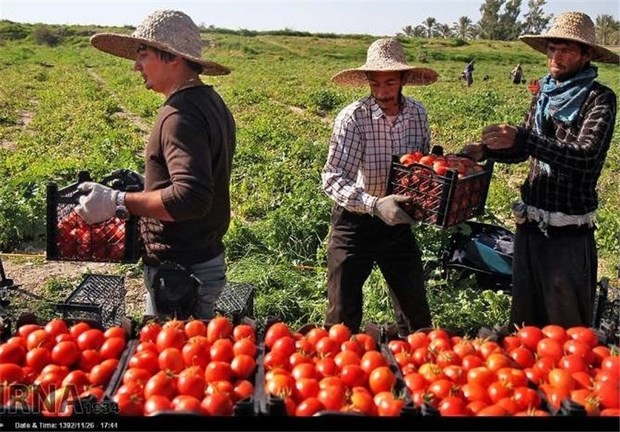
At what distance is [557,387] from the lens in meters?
2.15

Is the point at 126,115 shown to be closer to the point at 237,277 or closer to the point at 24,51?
the point at 237,277

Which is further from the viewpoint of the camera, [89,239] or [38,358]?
[89,239]

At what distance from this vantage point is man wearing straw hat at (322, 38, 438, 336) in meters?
3.42

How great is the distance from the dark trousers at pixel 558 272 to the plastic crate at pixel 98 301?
2.31 meters

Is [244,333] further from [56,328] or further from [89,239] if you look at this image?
[89,239]

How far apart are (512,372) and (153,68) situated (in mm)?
1901

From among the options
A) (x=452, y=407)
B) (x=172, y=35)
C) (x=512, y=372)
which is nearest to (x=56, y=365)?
(x=452, y=407)

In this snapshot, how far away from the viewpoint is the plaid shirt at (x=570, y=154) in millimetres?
3004

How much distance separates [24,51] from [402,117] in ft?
151

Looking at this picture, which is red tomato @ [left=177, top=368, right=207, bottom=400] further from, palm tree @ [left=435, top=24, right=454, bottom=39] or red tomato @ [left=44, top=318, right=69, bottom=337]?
palm tree @ [left=435, top=24, right=454, bottom=39]

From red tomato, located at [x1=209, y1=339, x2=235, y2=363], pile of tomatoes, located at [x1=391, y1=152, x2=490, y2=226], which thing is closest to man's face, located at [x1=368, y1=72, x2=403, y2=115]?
pile of tomatoes, located at [x1=391, y1=152, x2=490, y2=226]

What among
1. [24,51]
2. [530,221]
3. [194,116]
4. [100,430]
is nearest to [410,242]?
[530,221]

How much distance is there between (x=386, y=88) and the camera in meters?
3.43

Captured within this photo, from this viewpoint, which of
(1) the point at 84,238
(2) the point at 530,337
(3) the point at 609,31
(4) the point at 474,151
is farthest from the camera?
(3) the point at 609,31
